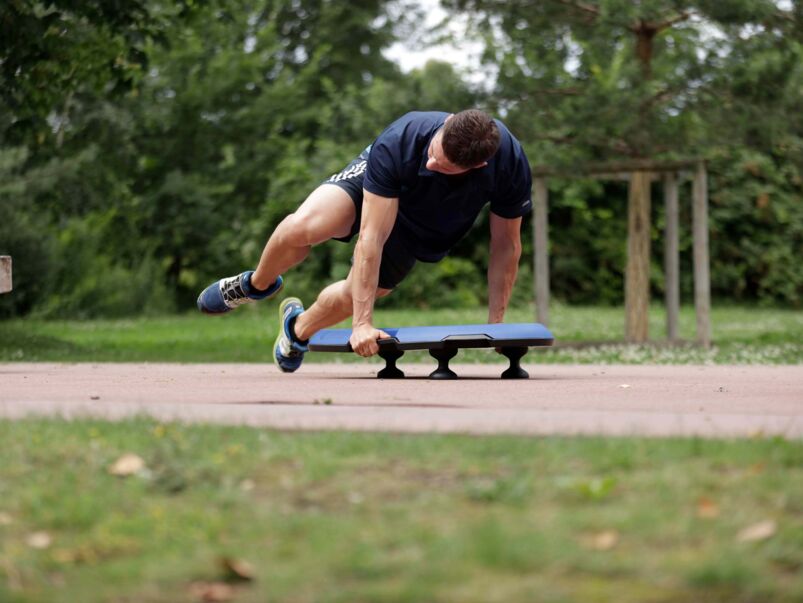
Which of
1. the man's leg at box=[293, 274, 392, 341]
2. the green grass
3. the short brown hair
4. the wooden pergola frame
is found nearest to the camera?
the short brown hair

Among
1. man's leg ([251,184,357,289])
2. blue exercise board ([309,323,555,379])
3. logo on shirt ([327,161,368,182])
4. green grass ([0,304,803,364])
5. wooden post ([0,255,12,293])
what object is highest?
logo on shirt ([327,161,368,182])

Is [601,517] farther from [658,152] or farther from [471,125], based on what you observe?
[658,152]

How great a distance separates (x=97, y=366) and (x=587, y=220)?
13.8m

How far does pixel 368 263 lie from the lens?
21.5 ft

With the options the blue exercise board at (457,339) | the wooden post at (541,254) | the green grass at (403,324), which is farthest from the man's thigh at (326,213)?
the wooden post at (541,254)

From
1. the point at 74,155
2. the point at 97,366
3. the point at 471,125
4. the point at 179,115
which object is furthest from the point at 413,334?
the point at 179,115

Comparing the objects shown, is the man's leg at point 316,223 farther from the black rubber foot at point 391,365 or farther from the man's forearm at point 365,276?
the black rubber foot at point 391,365

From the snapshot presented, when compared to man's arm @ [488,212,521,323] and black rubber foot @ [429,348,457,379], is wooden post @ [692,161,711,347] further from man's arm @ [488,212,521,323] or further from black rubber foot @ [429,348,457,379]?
black rubber foot @ [429,348,457,379]

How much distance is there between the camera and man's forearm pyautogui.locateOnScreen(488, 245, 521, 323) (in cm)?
723

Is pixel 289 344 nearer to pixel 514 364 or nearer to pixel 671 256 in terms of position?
pixel 514 364

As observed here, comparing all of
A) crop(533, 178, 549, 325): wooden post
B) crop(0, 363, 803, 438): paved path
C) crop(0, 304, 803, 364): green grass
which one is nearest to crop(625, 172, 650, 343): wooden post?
crop(0, 304, 803, 364): green grass

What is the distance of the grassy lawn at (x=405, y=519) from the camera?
2.55 m

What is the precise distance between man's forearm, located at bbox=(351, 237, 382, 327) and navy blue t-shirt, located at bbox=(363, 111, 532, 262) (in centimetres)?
27

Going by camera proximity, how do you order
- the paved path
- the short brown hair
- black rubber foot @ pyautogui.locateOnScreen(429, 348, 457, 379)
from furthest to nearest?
1. black rubber foot @ pyautogui.locateOnScreen(429, 348, 457, 379)
2. the short brown hair
3. the paved path
